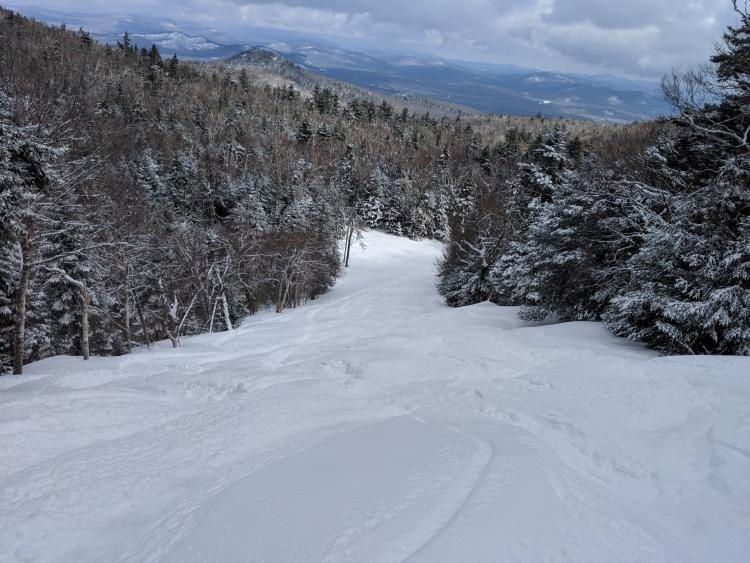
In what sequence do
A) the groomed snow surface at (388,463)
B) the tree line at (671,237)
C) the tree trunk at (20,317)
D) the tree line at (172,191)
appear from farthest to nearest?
1. the tree line at (172,191)
2. the tree trunk at (20,317)
3. the tree line at (671,237)
4. the groomed snow surface at (388,463)

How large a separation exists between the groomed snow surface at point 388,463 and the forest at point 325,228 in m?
3.38

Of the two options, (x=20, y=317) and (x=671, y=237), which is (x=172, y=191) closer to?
(x=20, y=317)

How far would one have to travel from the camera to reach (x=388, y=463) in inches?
214

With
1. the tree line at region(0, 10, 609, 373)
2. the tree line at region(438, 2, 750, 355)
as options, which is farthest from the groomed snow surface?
the tree line at region(0, 10, 609, 373)

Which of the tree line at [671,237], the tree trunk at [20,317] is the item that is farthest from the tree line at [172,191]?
the tree line at [671,237]

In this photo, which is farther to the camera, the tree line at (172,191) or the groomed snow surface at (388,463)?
the tree line at (172,191)

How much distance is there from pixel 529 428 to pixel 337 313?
75.3ft

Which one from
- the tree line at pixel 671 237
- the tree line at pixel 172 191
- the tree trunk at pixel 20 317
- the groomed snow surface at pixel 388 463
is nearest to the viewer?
the groomed snow surface at pixel 388 463

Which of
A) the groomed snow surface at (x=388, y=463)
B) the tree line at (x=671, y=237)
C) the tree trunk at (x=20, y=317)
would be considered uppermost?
the tree line at (x=671, y=237)

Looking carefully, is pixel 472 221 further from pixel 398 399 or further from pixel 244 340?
pixel 398 399

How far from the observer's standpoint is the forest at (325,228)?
427 inches

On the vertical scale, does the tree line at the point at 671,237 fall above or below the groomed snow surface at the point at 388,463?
above

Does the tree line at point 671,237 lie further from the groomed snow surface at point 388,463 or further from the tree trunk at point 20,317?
the tree trunk at point 20,317

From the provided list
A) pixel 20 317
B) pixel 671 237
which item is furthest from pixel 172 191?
pixel 671 237
